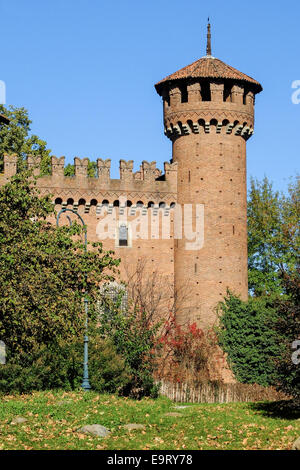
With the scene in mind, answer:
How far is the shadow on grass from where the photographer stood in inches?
807

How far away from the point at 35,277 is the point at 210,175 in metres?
15.3

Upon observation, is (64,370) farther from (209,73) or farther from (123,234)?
(209,73)

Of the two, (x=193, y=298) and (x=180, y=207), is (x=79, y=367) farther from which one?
(x=180, y=207)

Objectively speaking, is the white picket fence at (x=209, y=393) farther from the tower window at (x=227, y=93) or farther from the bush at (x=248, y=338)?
the tower window at (x=227, y=93)

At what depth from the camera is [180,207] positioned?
37.3 metres

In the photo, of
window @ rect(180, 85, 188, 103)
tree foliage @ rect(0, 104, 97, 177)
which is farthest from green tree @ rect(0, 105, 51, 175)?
window @ rect(180, 85, 188, 103)

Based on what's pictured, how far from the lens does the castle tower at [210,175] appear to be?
35.9 m

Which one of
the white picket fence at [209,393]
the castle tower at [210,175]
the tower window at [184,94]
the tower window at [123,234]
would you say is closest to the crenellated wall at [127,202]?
the tower window at [123,234]

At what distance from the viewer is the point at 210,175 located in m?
36.7

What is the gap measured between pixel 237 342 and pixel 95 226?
9197 mm

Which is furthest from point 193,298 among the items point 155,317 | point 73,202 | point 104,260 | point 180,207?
point 104,260

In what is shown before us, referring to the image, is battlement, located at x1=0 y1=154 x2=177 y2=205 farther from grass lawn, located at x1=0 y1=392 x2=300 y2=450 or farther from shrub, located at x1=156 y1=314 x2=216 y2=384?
grass lawn, located at x1=0 y1=392 x2=300 y2=450

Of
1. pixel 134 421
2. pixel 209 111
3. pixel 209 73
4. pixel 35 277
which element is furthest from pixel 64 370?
pixel 209 73
